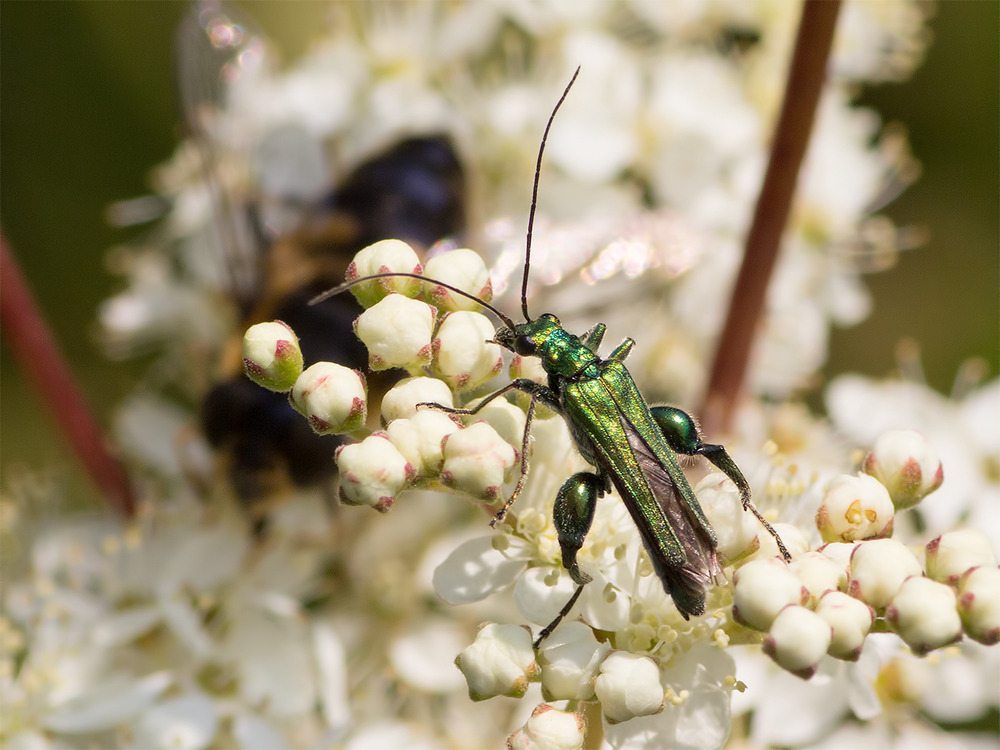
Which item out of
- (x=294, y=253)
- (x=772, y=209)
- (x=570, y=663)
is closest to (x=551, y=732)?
(x=570, y=663)

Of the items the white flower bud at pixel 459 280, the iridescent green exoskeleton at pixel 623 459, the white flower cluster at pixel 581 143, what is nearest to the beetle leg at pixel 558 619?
the iridescent green exoskeleton at pixel 623 459

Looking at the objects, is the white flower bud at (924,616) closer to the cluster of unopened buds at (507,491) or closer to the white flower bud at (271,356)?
the cluster of unopened buds at (507,491)

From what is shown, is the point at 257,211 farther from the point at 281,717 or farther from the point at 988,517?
the point at 988,517

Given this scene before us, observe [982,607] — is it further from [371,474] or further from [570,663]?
[371,474]

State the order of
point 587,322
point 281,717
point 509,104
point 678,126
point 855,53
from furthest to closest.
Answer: point 855,53
point 509,104
point 678,126
point 587,322
point 281,717

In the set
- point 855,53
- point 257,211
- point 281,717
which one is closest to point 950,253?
point 855,53

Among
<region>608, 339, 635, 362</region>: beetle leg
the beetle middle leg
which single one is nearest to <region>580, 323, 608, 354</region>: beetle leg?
<region>608, 339, 635, 362</region>: beetle leg

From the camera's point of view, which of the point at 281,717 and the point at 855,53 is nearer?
the point at 281,717
